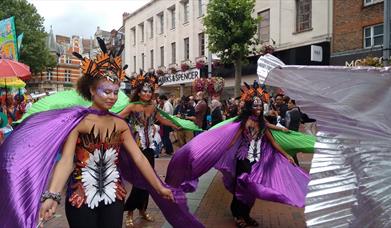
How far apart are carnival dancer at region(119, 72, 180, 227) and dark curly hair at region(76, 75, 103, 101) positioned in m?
2.10

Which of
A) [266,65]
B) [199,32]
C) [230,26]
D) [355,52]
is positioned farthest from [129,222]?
[199,32]

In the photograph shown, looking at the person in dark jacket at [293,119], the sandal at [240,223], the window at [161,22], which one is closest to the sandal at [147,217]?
the sandal at [240,223]

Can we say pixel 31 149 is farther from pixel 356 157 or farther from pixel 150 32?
pixel 150 32

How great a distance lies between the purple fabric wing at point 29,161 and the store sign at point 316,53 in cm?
1698

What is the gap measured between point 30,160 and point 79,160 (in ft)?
1.17

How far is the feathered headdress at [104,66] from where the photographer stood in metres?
3.46

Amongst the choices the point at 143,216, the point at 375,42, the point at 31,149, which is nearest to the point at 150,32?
the point at 375,42

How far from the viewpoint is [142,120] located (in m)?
5.72

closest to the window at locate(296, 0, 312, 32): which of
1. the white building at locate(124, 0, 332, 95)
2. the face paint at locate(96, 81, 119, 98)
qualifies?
the white building at locate(124, 0, 332, 95)

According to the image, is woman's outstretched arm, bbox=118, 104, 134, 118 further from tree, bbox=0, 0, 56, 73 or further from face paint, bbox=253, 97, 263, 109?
tree, bbox=0, 0, 56, 73

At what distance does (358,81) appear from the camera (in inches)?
105

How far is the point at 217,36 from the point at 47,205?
15923mm

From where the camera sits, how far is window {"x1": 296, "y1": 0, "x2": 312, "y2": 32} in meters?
21.3

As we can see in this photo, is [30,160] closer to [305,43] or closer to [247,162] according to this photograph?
[247,162]
